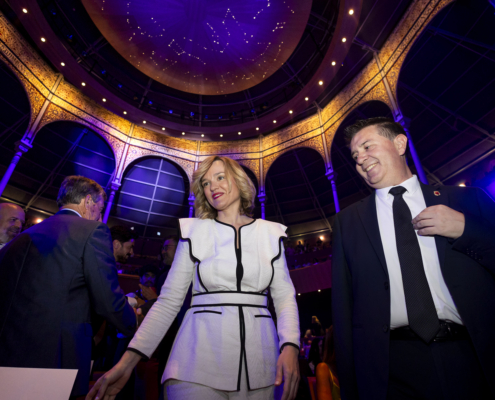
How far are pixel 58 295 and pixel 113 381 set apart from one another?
110 cm

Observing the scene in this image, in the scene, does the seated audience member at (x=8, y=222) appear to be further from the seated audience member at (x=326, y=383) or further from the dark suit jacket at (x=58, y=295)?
the seated audience member at (x=326, y=383)

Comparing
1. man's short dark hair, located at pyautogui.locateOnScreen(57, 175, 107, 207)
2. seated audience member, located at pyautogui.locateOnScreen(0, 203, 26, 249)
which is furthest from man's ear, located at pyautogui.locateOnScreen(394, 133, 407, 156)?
seated audience member, located at pyautogui.locateOnScreen(0, 203, 26, 249)

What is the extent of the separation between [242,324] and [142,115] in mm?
11892

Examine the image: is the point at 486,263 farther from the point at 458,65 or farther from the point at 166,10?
the point at 458,65

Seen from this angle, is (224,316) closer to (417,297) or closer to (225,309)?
(225,309)

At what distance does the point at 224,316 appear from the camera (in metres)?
1.20

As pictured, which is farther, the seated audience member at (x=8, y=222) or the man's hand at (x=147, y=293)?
the seated audience member at (x=8, y=222)

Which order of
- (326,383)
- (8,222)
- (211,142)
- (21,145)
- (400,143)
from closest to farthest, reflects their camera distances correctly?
(400,143)
(326,383)
(8,222)
(21,145)
(211,142)

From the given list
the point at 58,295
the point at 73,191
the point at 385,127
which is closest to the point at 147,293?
the point at 58,295

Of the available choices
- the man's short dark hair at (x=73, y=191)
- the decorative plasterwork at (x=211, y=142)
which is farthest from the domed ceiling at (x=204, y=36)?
the man's short dark hair at (x=73, y=191)

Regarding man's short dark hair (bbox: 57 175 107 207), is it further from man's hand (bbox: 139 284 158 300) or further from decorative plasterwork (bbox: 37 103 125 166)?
decorative plasterwork (bbox: 37 103 125 166)

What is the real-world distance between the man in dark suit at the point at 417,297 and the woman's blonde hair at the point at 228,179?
676 mm

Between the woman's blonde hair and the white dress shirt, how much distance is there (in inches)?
32.1

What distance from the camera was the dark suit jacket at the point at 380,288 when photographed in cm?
109
